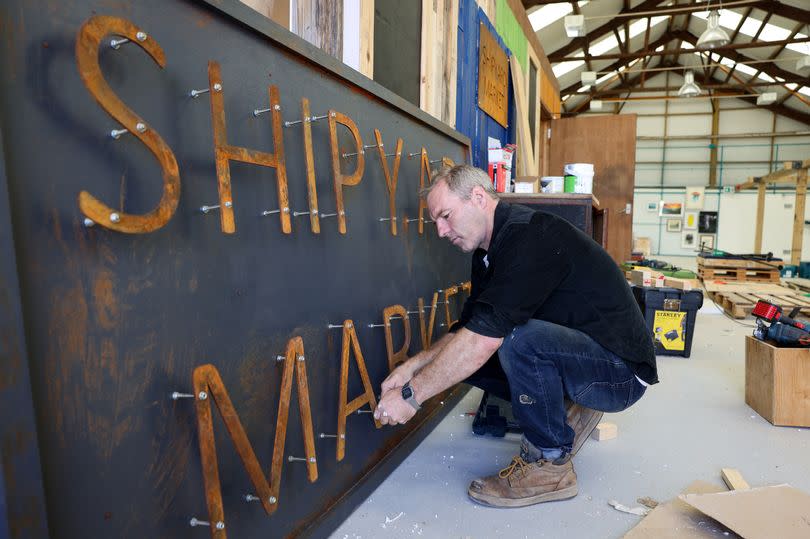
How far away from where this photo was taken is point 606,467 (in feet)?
6.73

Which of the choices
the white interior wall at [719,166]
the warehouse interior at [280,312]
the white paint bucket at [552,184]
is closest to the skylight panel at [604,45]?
the white interior wall at [719,166]

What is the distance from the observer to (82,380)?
32.5 inches

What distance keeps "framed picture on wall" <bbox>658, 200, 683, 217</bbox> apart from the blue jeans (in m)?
17.5

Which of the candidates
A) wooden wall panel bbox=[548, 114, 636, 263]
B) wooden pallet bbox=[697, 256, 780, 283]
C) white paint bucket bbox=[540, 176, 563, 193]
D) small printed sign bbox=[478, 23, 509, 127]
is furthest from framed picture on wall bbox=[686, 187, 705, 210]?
white paint bucket bbox=[540, 176, 563, 193]

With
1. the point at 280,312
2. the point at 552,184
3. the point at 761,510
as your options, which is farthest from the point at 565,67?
the point at 280,312

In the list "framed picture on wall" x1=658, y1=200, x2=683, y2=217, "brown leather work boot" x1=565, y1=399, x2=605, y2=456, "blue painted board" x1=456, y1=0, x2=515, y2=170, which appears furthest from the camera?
"framed picture on wall" x1=658, y1=200, x2=683, y2=217

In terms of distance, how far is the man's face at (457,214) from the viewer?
6.13 ft

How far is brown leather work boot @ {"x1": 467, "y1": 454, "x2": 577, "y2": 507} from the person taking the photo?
1.75m

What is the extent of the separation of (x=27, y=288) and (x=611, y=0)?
1278 centimetres

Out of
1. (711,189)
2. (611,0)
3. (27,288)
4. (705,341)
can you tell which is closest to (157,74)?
(27,288)

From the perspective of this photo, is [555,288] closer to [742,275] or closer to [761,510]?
[761,510]

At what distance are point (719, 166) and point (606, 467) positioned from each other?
19.6m

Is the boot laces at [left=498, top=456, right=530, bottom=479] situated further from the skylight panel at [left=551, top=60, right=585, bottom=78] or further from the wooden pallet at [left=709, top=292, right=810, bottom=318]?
the skylight panel at [left=551, top=60, right=585, bottom=78]

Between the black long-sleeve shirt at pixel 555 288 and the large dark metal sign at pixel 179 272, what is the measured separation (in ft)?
1.38
